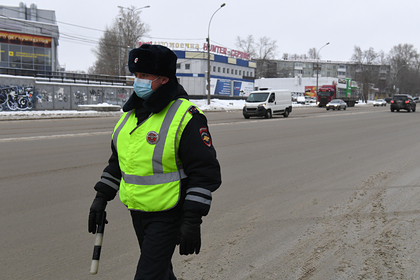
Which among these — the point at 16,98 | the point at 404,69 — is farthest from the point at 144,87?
the point at 404,69

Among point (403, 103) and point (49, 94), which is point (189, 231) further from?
point (403, 103)

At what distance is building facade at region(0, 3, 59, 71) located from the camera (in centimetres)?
3978

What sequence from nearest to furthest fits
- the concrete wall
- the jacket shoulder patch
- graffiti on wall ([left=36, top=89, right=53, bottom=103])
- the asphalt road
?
1. the jacket shoulder patch
2. the asphalt road
3. the concrete wall
4. graffiti on wall ([left=36, top=89, right=53, bottom=103])

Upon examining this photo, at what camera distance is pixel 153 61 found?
237 centimetres

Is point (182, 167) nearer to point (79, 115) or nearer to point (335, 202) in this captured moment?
point (335, 202)

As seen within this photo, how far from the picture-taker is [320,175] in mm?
7656

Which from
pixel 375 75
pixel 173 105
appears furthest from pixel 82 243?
pixel 375 75

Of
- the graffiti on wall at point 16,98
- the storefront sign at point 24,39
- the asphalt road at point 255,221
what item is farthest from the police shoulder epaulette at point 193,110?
the storefront sign at point 24,39

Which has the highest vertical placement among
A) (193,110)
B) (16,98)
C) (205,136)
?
(16,98)

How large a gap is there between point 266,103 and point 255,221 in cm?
2093

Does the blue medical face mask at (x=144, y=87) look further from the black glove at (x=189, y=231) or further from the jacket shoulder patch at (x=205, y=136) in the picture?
the black glove at (x=189, y=231)

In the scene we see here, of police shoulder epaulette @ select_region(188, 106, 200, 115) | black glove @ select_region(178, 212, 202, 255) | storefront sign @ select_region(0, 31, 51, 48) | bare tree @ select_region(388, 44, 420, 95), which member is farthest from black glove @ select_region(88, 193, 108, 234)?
bare tree @ select_region(388, 44, 420, 95)

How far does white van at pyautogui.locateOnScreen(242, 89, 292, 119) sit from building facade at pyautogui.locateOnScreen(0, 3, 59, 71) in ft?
92.7

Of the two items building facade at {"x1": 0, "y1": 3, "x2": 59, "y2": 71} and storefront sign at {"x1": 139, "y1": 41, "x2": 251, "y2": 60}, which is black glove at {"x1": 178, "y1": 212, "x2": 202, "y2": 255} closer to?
building facade at {"x1": 0, "y1": 3, "x2": 59, "y2": 71}
